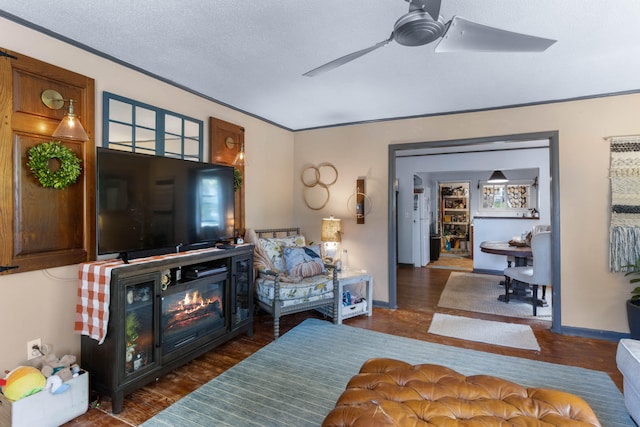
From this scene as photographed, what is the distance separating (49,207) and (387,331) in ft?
10.4

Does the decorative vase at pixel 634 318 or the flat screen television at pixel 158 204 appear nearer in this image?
the flat screen television at pixel 158 204

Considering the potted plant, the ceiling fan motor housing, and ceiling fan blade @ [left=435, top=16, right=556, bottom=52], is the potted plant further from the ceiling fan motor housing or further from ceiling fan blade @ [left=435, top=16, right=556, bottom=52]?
the ceiling fan motor housing

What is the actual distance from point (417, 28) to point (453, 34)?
0.68 ft

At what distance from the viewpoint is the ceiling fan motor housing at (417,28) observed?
1463 millimetres

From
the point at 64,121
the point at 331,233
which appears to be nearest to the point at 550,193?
the point at 331,233

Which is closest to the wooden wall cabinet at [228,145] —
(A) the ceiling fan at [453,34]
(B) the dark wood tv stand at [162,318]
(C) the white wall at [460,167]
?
(B) the dark wood tv stand at [162,318]

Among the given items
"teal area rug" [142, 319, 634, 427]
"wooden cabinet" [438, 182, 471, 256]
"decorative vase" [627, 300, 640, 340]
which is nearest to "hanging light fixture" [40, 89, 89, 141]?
"teal area rug" [142, 319, 634, 427]

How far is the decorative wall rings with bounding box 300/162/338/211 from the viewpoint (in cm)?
464

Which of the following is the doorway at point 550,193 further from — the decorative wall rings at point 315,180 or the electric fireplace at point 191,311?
the electric fireplace at point 191,311

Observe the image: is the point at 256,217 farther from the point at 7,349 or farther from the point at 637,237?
the point at 637,237

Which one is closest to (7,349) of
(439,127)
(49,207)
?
(49,207)

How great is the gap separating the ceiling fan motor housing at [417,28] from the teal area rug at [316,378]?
2258 mm

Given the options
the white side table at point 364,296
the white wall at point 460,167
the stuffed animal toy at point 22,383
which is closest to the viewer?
the stuffed animal toy at point 22,383

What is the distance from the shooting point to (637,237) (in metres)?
3.14
